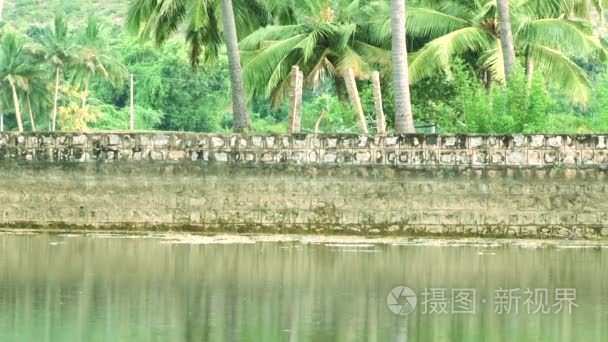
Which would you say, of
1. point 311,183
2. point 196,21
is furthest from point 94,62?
point 311,183

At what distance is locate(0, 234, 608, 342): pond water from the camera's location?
13789mm

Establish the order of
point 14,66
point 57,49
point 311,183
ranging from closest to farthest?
1. point 311,183
2. point 14,66
3. point 57,49

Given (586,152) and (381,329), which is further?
(586,152)

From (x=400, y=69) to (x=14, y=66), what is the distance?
46.5 meters

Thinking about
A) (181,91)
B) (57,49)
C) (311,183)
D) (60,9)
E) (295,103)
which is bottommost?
(311,183)

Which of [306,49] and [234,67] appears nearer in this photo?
[234,67]

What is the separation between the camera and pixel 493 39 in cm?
3186

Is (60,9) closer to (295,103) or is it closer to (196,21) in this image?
(196,21)

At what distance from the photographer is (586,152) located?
23922 millimetres

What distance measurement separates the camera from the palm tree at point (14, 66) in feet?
229

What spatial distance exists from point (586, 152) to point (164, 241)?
6935 millimetres

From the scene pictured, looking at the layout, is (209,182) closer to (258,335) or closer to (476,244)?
(476,244)

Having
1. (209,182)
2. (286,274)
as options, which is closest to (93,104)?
(209,182)

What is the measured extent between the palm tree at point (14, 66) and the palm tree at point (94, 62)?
256 centimetres
